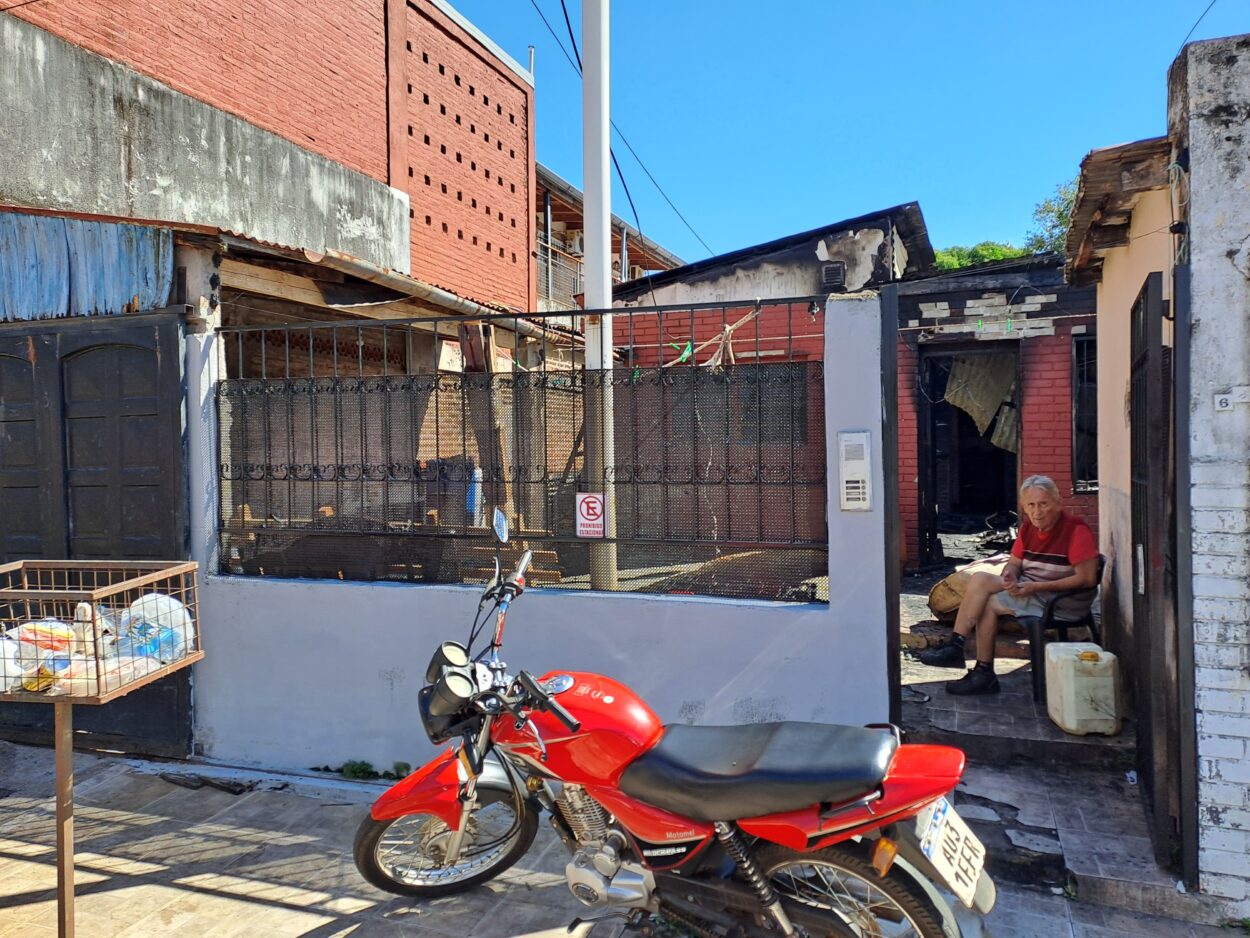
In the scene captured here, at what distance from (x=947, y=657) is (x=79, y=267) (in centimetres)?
565

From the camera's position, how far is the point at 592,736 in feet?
8.80

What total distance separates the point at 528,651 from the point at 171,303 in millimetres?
2771

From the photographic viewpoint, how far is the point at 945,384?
11.7m

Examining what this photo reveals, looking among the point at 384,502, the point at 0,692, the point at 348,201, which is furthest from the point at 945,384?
the point at 0,692

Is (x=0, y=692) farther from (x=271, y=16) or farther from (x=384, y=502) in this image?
(x=271, y=16)

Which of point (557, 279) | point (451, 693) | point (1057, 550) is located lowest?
point (451, 693)

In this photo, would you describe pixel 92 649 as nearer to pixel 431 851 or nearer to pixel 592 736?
pixel 431 851

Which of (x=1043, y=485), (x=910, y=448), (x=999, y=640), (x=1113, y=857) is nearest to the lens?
(x=1113, y=857)

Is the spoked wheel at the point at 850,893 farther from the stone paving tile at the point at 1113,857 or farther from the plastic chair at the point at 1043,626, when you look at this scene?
the plastic chair at the point at 1043,626

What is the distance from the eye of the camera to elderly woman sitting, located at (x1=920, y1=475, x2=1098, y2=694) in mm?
4566

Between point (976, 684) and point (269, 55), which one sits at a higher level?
point (269, 55)

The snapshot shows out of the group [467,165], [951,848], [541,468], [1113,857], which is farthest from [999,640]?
[467,165]

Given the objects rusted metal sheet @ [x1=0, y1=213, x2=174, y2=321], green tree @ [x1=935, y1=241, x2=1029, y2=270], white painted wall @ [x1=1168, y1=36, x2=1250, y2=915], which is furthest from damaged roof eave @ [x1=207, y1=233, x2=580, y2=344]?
green tree @ [x1=935, y1=241, x2=1029, y2=270]

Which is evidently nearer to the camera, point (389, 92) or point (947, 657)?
point (947, 657)
